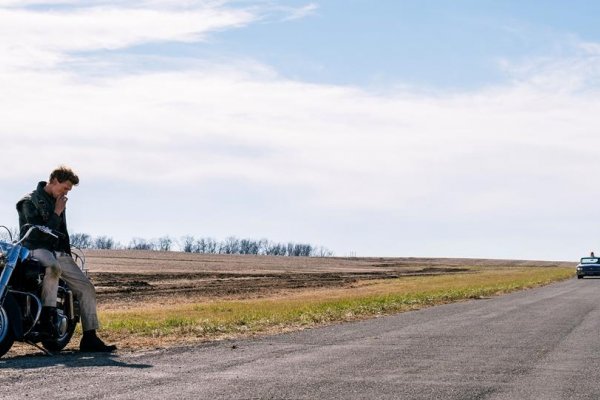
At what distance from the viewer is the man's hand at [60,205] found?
11038mm

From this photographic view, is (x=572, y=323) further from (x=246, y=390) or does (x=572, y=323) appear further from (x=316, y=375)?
(x=246, y=390)

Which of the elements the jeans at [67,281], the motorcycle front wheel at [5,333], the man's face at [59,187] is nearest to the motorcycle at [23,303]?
the motorcycle front wheel at [5,333]

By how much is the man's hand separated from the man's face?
59mm

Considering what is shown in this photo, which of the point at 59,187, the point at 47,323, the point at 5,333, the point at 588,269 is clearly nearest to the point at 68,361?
the point at 5,333

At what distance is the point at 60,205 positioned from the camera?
11.1 metres

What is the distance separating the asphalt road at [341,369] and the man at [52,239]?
66cm

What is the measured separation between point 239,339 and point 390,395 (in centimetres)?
559

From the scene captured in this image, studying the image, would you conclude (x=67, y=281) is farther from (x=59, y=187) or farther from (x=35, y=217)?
(x=59, y=187)

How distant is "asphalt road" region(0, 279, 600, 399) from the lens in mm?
7859

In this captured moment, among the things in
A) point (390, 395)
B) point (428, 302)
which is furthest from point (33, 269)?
point (428, 302)

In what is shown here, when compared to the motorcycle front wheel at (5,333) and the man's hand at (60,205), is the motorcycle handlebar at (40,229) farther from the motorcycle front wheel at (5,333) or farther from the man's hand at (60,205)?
the motorcycle front wheel at (5,333)

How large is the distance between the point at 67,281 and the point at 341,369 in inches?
157

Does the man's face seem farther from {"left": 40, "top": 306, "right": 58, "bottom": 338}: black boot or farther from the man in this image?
{"left": 40, "top": 306, "right": 58, "bottom": 338}: black boot

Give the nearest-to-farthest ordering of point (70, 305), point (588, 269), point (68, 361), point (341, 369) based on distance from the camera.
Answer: point (341, 369) → point (68, 361) → point (70, 305) → point (588, 269)
